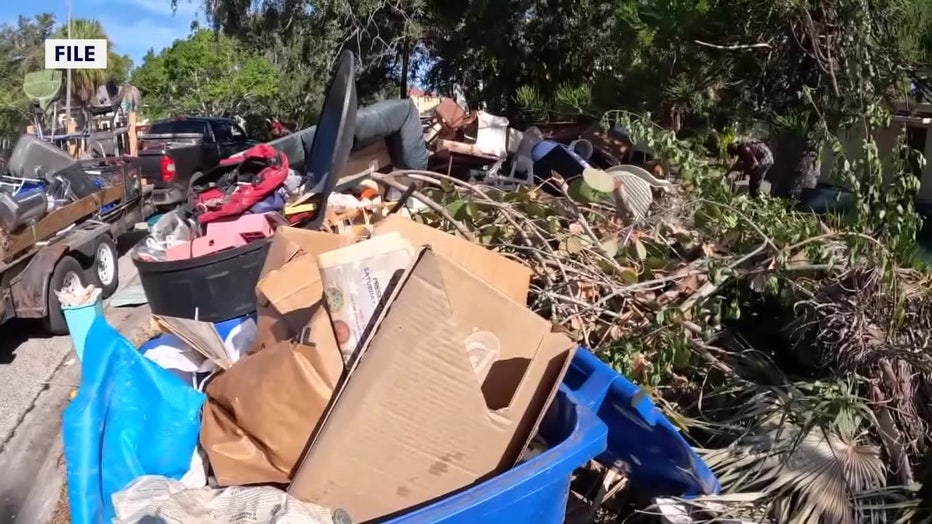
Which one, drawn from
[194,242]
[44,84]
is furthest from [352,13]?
[194,242]

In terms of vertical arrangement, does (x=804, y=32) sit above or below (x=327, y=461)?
above

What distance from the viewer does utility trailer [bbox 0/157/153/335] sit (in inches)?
241

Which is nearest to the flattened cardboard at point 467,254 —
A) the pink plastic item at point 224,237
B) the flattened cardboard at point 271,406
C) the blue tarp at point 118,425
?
the flattened cardboard at point 271,406

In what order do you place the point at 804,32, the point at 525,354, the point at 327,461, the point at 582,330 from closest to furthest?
1. the point at 327,461
2. the point at 525,354
3. the point at 582,330
4. the point at 804,32

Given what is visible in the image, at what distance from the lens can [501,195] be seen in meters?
4.02

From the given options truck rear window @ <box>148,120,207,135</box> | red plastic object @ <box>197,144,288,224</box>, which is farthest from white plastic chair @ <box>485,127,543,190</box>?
truck rear window @ <box>148,120,207,135</box>

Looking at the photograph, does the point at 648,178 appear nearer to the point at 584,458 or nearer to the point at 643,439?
the point at 643,439

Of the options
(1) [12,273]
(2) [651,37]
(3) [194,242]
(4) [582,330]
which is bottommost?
(1) [12,273]

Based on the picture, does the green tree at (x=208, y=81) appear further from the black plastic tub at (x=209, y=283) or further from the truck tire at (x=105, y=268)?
the black plastic tub at (x=209, y=283)

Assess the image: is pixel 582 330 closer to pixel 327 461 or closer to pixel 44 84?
pixel 327 461

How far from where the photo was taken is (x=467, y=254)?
8.54ft

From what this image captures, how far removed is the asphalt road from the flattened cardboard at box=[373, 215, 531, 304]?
2538mm

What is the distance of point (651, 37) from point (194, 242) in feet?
10.1

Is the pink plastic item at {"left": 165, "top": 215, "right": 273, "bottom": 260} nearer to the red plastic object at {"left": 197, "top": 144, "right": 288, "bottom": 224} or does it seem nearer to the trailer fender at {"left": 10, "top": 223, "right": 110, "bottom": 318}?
the red plastic object at {"left": 197, "top": 144, "right": 288, "bottom": 224}
